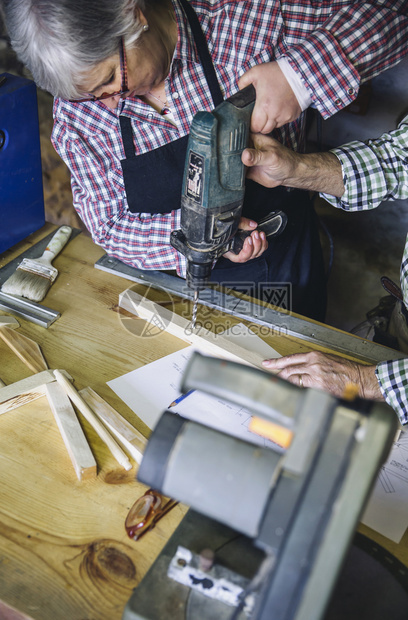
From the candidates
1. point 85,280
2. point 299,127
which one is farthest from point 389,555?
point 299,127

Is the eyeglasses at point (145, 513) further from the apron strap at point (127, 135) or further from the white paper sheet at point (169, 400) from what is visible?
the apron strap at point (127, 135)

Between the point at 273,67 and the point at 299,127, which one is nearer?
the point at 273,67

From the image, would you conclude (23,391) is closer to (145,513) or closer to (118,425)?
(118,425)

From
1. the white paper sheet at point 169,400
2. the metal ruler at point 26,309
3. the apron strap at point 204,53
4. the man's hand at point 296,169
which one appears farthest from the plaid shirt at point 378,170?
the metal ruler at point 26,309

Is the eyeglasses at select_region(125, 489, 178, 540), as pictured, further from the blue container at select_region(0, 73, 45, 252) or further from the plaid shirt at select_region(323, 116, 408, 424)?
the blue container at select_region(0, 73, 45, 252)

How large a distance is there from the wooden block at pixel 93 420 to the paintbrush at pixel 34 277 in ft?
1.19

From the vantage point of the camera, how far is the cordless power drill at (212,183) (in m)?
1.05

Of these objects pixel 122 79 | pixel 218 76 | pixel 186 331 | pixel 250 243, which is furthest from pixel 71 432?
pixel 218 76

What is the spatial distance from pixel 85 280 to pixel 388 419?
1196 millimetres

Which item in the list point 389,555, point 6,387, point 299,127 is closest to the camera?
point 389,555

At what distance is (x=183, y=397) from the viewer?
3.67 feet

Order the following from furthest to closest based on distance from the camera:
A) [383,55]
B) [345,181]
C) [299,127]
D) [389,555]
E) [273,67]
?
1. [299,127]
2. [383,55]
3. [345,181]
4. [273,67]
5. [389,555]

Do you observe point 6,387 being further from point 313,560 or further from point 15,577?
point 313,560

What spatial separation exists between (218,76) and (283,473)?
1377 millimetres
